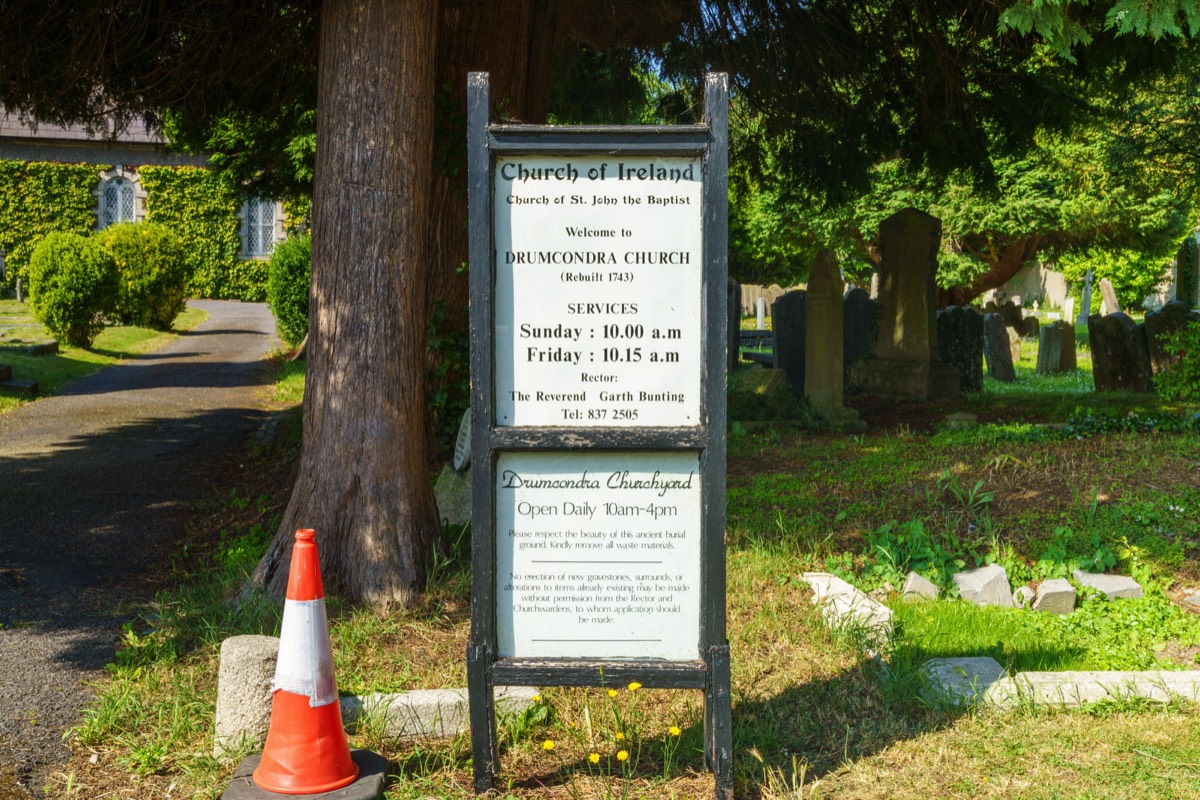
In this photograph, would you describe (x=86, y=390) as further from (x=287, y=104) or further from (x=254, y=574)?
(x=254, y=574)

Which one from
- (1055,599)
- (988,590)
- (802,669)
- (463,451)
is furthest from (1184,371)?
(802,669)

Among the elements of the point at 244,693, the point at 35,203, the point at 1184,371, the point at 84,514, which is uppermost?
the point at 35,203

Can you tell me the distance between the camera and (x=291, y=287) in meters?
20.5

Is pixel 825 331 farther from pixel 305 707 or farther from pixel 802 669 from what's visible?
pixel 305 707

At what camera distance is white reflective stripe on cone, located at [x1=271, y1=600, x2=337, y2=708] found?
3.61 m

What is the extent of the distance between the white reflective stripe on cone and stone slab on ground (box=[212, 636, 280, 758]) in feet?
0.80

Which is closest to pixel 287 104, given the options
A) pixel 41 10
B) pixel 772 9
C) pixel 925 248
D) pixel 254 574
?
pixel 41 10

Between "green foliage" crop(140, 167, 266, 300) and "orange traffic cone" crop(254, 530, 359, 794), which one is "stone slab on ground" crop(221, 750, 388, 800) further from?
"green foliage" crop(140, 167, 266, 300)

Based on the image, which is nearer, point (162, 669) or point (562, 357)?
point (562, 357)

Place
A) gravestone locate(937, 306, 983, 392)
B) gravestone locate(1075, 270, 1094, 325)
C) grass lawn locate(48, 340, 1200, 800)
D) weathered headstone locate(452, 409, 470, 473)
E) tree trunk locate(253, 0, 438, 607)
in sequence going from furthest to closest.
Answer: gravestone locate(1075, 270, 1094, 325), gravestone locate(937, 306, 983, 392), weathered headstone locate(452, 409, 470, 473), tree trunk locate(253, 0, 438, 607), grass lawn locate(48, 340, 1200, 800)

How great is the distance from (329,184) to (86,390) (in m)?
11.3

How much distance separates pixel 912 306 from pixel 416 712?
441 inches

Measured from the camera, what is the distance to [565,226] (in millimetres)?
3549

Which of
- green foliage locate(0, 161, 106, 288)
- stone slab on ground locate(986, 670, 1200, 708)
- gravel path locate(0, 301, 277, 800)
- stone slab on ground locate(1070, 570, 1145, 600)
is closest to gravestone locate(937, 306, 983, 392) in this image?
gravel path locate(0, 301, 277, 800)
